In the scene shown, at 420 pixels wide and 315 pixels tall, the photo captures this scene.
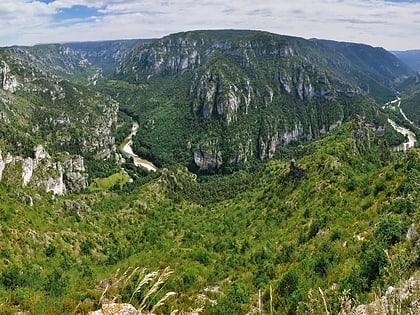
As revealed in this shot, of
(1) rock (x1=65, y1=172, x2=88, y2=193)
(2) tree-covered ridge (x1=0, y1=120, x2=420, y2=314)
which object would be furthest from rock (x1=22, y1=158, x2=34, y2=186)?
(1) rock (x1=65, y1=172, x2=88, y2=193)

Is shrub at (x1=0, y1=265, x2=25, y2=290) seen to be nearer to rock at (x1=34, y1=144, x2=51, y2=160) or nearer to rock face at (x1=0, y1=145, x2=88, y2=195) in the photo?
rock face at (x1=0, y1=145, x2=88, y2=195)

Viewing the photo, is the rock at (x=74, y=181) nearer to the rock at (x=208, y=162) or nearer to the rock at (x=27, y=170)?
the rock at (x=27, y=170)

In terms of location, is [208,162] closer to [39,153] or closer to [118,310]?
[39,153]

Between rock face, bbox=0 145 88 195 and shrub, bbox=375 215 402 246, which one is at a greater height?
shrub, bbox=375 215 402 246

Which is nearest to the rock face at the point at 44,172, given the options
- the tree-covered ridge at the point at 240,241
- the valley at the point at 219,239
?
the valley at the point at 219,239

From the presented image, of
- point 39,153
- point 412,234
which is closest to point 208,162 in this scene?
point 39,153

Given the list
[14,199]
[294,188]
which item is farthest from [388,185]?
[14,199]

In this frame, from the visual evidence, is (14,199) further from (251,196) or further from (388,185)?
(388,185)
